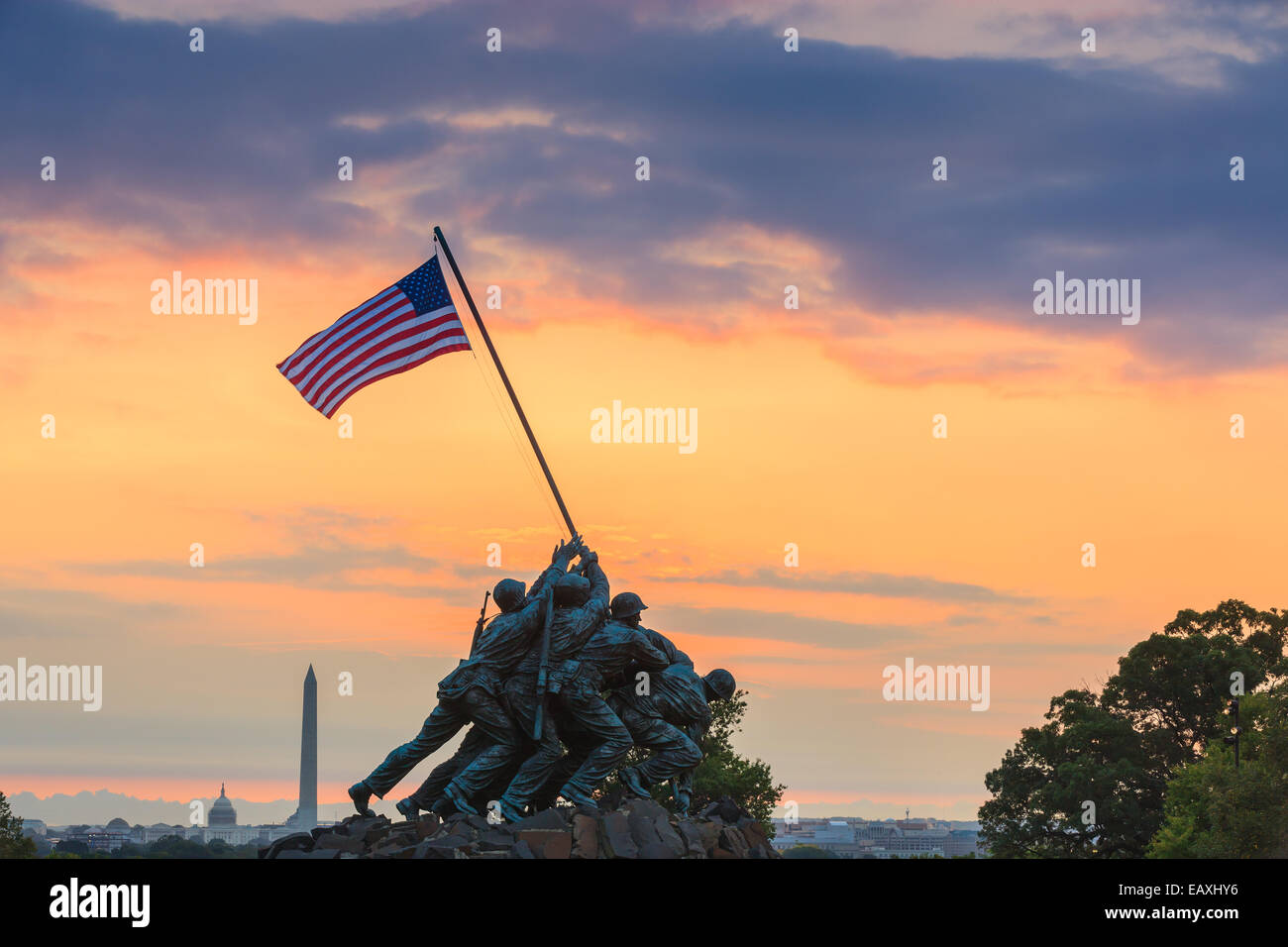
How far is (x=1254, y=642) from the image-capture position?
56.8 m

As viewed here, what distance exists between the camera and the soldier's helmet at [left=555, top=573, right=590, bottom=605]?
82.0 ft

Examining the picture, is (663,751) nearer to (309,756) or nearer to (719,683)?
(719,683)

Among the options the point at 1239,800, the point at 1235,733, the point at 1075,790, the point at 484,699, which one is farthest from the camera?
the point at 1075,790

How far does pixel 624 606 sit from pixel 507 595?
6.09ft

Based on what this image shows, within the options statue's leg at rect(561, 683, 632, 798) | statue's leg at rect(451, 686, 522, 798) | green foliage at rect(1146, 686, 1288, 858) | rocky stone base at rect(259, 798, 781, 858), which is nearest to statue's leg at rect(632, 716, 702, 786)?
statue's leg at rect(561, 683, 632, 798)

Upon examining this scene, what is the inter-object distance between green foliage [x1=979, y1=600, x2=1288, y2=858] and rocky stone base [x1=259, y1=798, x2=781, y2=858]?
101ft

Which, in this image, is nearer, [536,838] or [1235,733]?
[536,838]

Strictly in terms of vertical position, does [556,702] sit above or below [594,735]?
above

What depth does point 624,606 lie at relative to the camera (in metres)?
25.8

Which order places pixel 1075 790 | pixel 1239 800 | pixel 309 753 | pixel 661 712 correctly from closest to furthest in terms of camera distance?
pixel 661 712
pixel 1239 800
pixel 1075 790
pixel 309 753

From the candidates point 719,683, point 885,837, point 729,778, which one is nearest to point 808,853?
point 729,778

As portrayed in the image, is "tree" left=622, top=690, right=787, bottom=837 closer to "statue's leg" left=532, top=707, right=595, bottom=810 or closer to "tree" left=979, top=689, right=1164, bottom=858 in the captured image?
"tree" left=979, top=689, right=1164, bottom=858
